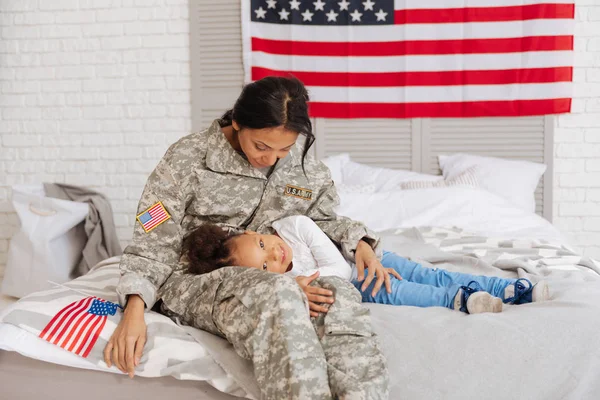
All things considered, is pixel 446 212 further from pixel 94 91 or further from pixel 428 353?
pixel 94 91

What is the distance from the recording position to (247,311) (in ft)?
4.46

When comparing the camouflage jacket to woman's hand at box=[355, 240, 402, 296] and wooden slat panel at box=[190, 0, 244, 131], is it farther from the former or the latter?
wooden slat panel at box=[190, 0, 244, 131]

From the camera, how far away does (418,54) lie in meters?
3.42

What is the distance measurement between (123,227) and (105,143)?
19.8 inches

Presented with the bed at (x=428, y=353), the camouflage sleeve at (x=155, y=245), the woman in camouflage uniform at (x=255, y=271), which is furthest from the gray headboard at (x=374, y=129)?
the camouflage sleeve at (x=155, y=245)

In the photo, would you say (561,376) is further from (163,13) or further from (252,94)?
(163,13)

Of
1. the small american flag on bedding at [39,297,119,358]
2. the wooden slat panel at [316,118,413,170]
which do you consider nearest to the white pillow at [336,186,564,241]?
the wooden slat panel at [316,118,413,170]

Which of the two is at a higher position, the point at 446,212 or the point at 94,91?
the point at 94,91

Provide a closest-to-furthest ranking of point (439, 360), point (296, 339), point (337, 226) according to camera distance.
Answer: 1. point (296, 339)
2. point (439, 360)
3. point (337, 226)

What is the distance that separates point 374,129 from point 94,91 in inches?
64.3

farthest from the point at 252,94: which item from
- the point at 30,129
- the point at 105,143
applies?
the point at 30,129

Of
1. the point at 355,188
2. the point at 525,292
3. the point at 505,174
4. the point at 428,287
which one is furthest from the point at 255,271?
the point at 505,174

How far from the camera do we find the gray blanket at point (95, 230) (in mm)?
3211

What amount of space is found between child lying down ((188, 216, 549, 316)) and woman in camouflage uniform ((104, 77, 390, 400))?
0.20 feet
